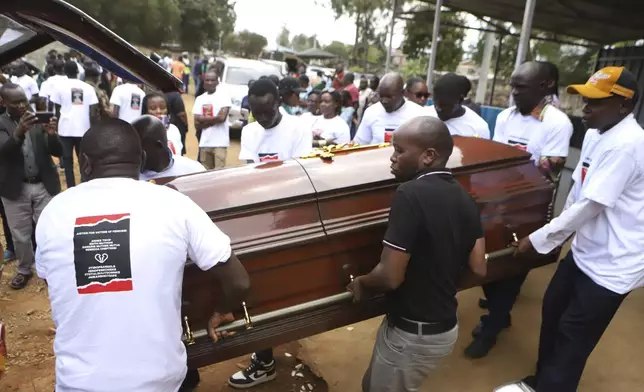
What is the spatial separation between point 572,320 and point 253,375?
1.79 metres

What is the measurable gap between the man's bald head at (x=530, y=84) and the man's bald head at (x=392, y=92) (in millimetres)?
948

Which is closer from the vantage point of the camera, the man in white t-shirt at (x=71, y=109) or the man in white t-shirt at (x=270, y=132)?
the man in white t-shirt at (x=270, y=132)

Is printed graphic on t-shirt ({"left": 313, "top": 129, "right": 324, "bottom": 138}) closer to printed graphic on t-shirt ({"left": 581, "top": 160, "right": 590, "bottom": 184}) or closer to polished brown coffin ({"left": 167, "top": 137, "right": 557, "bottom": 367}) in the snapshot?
polished brown coffin ({"left": 167, "top": 137, "right": 557, "bottom": 367})

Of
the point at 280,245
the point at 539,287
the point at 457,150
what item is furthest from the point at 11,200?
the point at 539,287

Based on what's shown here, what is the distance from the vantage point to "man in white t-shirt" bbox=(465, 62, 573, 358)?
9.65 ft

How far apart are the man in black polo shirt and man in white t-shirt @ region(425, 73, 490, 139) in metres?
1.52

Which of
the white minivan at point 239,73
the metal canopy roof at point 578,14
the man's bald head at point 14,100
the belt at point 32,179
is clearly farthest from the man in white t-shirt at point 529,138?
the white minivan at point 239,73

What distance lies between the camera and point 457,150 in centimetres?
268

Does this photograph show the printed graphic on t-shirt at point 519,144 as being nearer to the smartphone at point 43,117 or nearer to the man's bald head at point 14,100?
the smartphone at point 43,117

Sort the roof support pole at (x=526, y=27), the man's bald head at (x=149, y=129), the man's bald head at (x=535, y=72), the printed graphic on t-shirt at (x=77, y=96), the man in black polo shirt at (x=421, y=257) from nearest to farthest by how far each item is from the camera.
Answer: the man in black polo shirt at (x=421, y=257) → the man's bald head at (x=149, y=129) → the man's bald head at (x=535, y=72) → the roof support pole at (x=526, y=27) → the printed graphic on t-shirt at (x=77, y=96)

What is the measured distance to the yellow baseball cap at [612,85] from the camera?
212 cm

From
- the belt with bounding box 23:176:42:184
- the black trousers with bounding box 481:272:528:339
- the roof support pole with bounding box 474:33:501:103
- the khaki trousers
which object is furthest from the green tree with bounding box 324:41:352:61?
the black trousers with bounding box 481:272:528:339

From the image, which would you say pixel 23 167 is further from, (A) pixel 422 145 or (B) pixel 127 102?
(A) pixel 422 145

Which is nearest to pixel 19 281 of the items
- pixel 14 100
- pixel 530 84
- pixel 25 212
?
pixel 25 212
